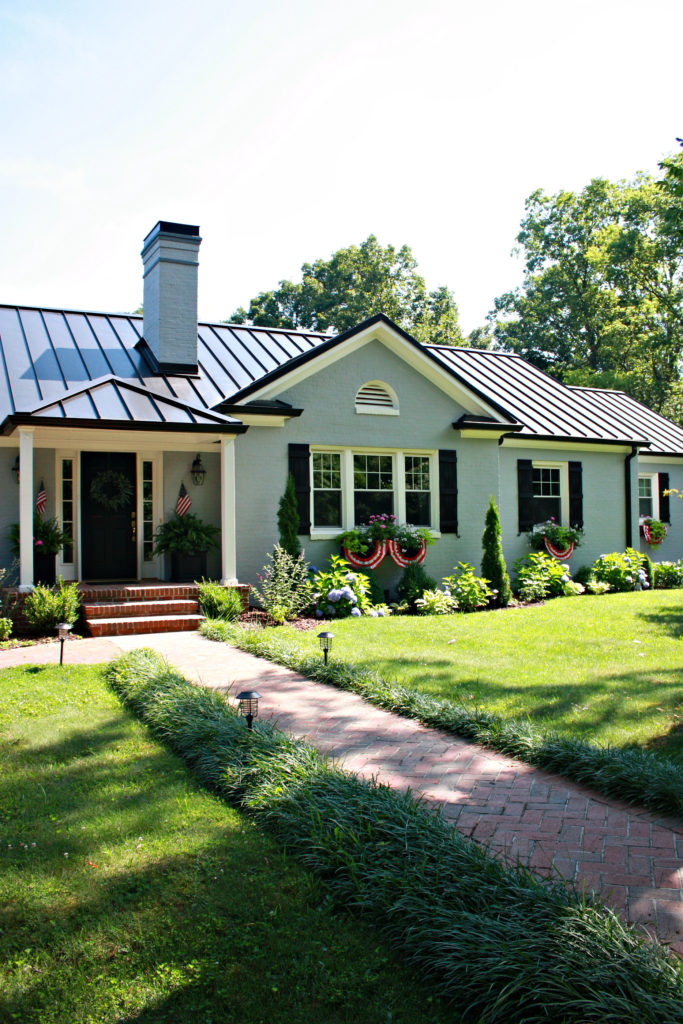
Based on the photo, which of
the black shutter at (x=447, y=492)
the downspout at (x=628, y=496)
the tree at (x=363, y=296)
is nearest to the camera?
the black shutter at (x=447, y=492)

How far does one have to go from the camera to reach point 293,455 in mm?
12594

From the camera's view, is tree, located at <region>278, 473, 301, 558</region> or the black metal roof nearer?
the black metal roof

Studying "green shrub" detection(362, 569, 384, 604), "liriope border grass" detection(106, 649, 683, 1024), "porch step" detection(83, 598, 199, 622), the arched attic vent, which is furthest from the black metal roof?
"liriope border grass" detection(106, 649, 683, 1024)

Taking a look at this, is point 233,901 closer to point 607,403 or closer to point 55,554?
point 55,554

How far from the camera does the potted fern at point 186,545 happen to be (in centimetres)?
1165

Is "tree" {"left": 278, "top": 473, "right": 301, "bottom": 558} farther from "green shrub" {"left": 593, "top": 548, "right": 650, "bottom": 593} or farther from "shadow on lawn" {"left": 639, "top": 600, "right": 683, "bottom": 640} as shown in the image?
"green shrub" {"left": 593, "top": 548, "right": 650, "bottom": 593}

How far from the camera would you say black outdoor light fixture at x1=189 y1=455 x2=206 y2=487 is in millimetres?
12297

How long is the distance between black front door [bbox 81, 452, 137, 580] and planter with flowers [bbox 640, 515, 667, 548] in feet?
40.0

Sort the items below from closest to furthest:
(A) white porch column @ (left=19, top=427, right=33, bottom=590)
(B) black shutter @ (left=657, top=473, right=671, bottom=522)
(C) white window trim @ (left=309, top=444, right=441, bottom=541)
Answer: (A) white porch column @ (left=19, top=427, right=33, bottom=590), (C) white window trim @ (left=309, top=444, right=441, bottom=541), (B) black shutter @ (left=657, top=473, right=671, bottom=522)

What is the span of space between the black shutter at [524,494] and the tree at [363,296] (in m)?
22.7

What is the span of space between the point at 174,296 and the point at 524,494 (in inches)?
324

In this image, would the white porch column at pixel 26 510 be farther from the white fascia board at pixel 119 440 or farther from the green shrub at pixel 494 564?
the green shrub at pixel 494 564

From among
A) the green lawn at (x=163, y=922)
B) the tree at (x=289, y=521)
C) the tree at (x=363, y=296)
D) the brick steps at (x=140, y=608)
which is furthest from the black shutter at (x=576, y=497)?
the tree at (x=363, y=296)

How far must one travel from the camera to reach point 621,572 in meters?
15.6
